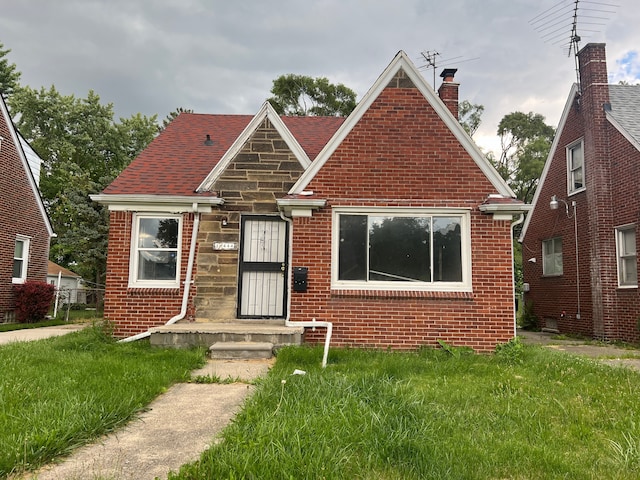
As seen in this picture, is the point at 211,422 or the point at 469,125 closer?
the point at 211,422

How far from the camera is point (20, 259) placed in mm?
15211

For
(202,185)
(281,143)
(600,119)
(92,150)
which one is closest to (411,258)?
(281,143)

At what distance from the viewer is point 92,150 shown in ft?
101

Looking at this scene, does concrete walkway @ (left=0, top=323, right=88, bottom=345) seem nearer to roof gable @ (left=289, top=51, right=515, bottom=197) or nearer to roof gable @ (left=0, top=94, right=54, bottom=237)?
roof gable @ (left=0, top=94, right=54, bottom=237)

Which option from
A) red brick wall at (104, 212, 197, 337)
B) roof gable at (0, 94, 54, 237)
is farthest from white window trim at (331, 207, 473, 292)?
roof gable at (0, 94, 54, 237)

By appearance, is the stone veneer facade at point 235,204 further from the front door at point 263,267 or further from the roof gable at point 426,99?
the roof gable at point 426,99

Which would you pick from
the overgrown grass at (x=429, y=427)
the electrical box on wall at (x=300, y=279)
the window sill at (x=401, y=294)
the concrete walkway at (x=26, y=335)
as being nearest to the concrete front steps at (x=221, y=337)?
the electrical box on wall at (x=300, y=279)

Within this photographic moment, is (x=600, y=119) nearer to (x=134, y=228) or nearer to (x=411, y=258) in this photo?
(x=411, y=258)

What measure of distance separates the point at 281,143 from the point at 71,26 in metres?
14.7

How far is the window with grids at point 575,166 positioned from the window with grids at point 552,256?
1897 millimetres

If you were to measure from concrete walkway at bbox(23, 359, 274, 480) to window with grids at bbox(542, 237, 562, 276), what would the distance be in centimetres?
1311

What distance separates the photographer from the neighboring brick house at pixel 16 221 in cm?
1411

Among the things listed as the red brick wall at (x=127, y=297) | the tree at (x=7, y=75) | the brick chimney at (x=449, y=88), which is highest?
the tree at (x=7, y=75)

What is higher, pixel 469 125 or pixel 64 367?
pixel 469 125
